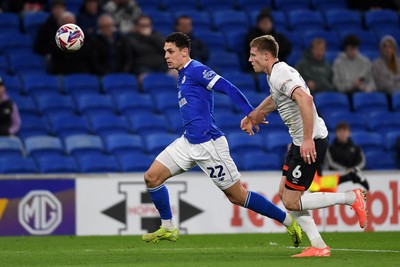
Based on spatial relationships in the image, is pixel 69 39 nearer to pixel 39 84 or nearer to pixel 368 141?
pixel 39 84

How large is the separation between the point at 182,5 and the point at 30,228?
264 inches

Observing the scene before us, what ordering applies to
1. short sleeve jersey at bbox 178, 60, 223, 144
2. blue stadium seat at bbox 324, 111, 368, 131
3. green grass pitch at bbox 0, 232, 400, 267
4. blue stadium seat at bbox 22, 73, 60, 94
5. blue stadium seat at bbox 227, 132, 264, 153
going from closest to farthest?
green grass pitch at bbox 0, 232, 400, 267 < short sleeve jersey at bbox 178, 60, 223, 144 < blue stadium seat at bbox 227, 132, 264, 153 < blue stadium seat at bbox 22, 73, 60, 94 < blue stadium seat at bbox 324, 111, 368, 131

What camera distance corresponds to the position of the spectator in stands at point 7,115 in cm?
1416

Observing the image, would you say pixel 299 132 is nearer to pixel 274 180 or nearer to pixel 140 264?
pixel 140 264

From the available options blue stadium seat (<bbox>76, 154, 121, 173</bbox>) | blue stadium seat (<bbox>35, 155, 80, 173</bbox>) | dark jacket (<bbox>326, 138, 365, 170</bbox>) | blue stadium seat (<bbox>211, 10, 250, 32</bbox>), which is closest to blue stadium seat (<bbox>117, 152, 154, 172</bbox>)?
blue stadium seat (<bbox>76, 154, 121, 173</bbox>)

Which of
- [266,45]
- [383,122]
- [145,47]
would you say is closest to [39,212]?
[145,47]

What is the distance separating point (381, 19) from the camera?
18562 millimetres

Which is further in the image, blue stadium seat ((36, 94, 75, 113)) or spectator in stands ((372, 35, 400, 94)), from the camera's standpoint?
spectator in stands ((372, 35, 400, 94))

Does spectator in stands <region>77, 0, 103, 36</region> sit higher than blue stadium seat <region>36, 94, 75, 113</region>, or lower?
higher

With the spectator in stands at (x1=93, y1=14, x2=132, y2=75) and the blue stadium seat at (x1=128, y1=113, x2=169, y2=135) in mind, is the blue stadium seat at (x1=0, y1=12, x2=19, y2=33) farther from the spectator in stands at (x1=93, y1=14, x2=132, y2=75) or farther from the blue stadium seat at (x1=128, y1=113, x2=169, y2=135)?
the blue stadium seat at (x1=128, y1=113, x2=169, y2=135)

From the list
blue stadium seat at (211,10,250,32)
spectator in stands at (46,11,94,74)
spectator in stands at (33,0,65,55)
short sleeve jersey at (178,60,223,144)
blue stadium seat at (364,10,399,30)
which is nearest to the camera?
short sleeve jersey at (178,60,223,144)

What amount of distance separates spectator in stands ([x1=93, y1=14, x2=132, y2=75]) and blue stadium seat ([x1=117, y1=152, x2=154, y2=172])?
87.2 inches

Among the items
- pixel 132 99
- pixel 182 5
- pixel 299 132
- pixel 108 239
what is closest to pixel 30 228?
pixel 108 239

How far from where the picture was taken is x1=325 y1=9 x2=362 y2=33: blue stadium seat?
60.0 ft
